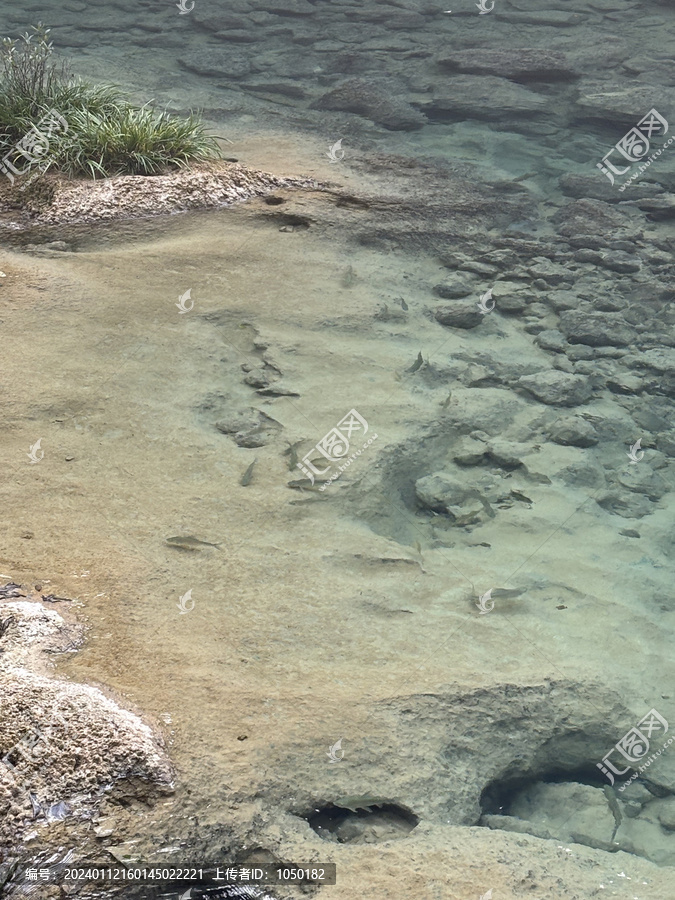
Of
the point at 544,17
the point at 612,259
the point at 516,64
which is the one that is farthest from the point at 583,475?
the point at 544,17

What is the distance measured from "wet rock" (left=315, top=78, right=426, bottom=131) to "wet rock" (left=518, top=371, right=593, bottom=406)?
14.0 ft

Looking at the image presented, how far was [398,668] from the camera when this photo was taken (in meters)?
3.09

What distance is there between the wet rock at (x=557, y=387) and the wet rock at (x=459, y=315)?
0.63 meters

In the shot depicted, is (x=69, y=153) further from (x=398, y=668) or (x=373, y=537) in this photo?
(x=398, y=668)

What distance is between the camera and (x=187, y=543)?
11.7 ft

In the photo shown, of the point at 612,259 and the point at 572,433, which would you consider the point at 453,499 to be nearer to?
the point at 572,433

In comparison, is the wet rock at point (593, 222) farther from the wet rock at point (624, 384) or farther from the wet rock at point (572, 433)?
the wet rock at point (572, 433)

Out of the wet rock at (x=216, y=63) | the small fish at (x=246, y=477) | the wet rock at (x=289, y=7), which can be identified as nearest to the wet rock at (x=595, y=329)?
the small fish at (x=246, y=477)

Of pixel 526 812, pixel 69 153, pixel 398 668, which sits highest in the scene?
pixel 69 153

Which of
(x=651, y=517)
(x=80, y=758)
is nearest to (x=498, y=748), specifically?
(x=80, y=758)

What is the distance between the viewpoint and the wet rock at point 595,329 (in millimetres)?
5430

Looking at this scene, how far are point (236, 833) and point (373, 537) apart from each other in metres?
1.53

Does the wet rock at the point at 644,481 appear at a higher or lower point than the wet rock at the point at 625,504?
higher

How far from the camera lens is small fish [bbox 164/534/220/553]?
3.55 meters
